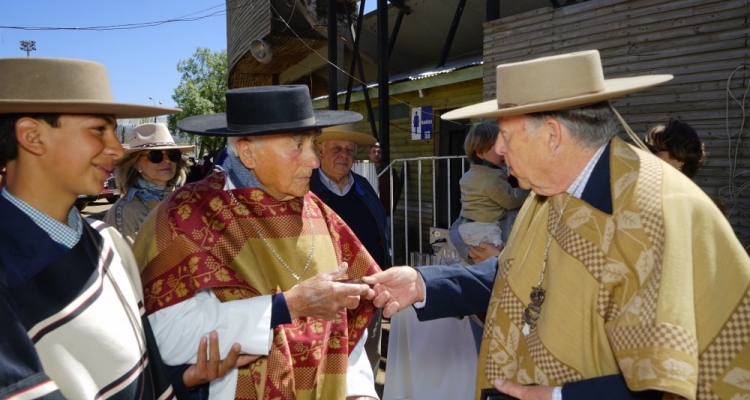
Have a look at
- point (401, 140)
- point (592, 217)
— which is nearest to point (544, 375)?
point (592, 217)

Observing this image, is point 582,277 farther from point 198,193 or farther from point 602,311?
point 198,193

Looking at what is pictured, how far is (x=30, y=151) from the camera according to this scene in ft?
5.11

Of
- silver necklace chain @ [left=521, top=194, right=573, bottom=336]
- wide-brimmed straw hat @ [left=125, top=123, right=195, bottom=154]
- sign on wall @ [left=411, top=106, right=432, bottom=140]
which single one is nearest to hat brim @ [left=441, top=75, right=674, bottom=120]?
silver necklace chain @ [left=521, top=194, right=573, bottom=336]

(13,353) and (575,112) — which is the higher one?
(575,112)

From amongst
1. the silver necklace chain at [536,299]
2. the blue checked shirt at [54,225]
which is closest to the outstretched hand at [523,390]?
the silver necklace chain at [536,299]

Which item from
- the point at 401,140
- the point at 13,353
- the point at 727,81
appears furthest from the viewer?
the point at 401,140

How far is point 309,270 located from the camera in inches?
91.5

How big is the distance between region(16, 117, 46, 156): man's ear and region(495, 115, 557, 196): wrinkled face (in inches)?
55.9

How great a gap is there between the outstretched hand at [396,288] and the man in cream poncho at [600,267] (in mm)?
463

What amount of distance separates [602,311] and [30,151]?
1691mm

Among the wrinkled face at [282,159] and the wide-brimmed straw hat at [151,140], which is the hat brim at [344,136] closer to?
the wide-brimmed straw hat at [151,140]

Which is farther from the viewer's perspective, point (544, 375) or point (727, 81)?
point (727, 81)

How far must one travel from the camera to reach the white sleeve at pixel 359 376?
2377 mm

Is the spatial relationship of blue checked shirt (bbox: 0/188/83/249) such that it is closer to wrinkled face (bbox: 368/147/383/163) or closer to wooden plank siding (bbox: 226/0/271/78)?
wrinkled face (bbox: 368/147/383/163)
